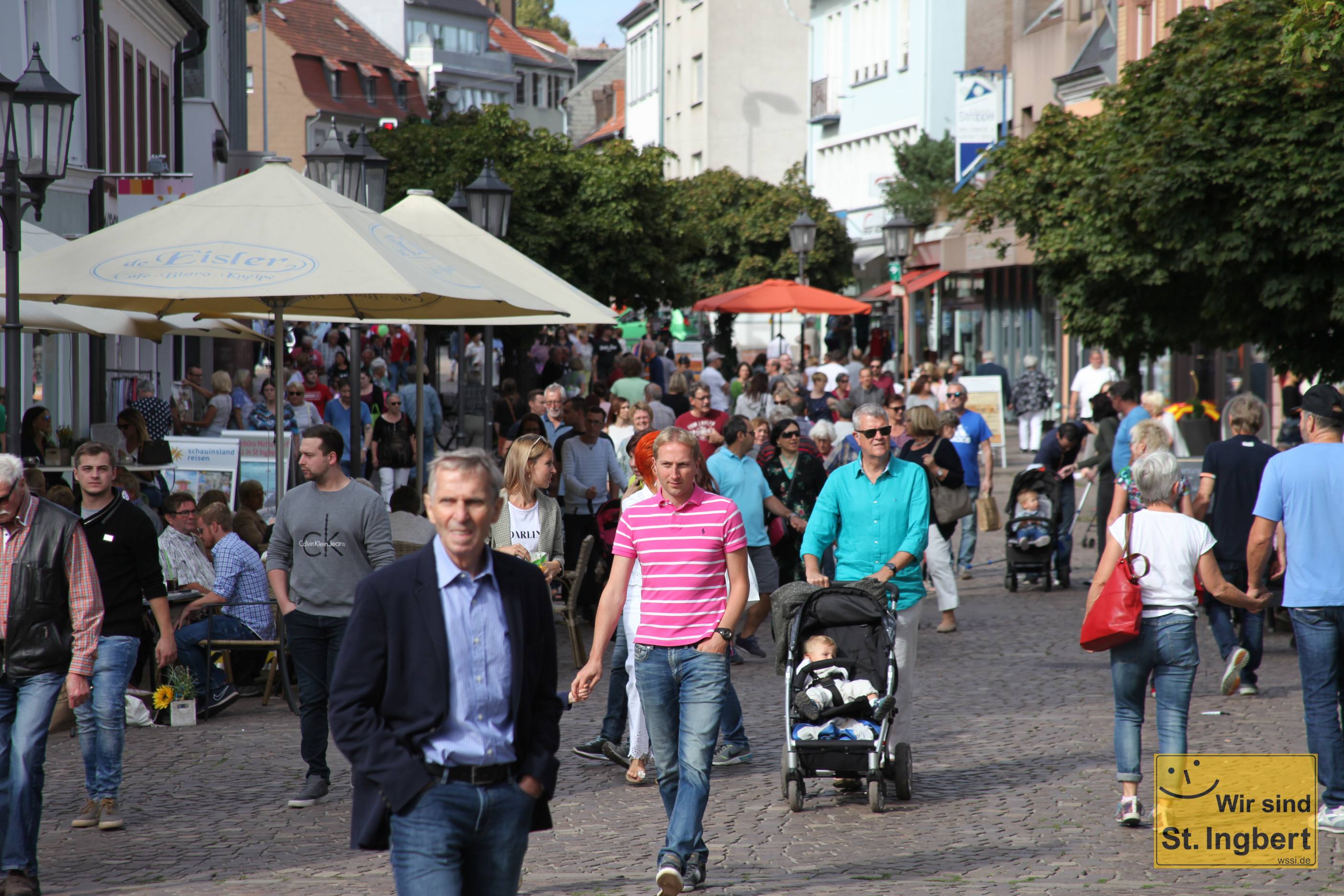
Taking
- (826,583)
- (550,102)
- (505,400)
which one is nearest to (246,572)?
Answer: (826,583)

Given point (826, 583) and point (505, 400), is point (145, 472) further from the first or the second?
point (826, 583)

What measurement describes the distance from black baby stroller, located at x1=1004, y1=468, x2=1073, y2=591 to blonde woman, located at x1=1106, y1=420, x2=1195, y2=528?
2608 millimetres

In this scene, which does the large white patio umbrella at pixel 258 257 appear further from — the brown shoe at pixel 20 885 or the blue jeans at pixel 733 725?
the brown shoe at pixel 20 885

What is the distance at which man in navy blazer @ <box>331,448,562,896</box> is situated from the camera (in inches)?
157

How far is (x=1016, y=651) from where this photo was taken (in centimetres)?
1263

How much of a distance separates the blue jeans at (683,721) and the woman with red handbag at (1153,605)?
1.81 metres

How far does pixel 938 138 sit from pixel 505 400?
3412 centimetres

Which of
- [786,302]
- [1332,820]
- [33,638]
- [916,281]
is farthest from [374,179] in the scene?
[916,281]

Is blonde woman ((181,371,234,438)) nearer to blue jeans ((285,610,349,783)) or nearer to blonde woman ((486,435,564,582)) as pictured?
blonde woman ((486,435,564,582))

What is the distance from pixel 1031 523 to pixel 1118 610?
29.1 feet

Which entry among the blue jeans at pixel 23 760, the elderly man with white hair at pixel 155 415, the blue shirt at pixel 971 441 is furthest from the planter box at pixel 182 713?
the blue shirt at pixel 971 441

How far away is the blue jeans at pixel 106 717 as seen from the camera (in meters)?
7.45

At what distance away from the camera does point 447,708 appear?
4.04 m

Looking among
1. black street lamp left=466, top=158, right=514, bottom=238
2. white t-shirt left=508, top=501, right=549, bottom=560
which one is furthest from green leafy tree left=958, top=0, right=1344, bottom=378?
white t-shirt left=508, top=501, right=549, bottom=560
